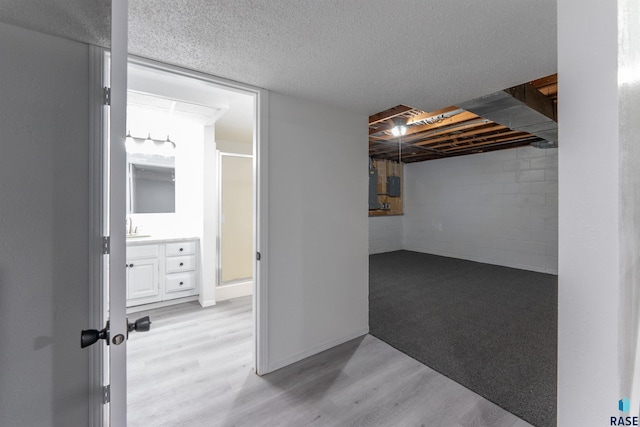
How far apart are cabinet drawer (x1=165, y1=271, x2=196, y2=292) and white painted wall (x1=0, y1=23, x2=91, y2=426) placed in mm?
2296

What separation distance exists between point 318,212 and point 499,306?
2846 millimetres

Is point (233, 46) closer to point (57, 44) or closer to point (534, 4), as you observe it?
point (57, 44)

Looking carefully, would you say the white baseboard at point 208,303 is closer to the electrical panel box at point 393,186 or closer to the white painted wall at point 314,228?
the white painted wall at point 314,228

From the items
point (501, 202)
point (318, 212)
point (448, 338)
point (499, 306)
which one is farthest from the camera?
point (501, 202)

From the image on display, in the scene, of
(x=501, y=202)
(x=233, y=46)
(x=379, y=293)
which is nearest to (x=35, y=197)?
(x=233, y=46)

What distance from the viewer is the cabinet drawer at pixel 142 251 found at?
3053 mm

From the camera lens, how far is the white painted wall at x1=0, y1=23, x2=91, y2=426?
97 cm

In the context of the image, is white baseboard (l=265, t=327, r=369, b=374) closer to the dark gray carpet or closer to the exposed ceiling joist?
the dark gray carpet

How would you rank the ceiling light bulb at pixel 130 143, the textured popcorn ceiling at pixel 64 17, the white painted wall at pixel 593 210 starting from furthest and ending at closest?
1. the ceiling light bulb at pixel 130 143
2. the textured popcorn ceiling at pixel 64 17
3. the white painted wall at pixel 593 210

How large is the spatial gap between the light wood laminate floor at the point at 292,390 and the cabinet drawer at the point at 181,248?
105cm

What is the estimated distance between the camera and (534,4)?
3.87 feet

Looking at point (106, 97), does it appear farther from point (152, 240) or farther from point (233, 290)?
point (233, 290)

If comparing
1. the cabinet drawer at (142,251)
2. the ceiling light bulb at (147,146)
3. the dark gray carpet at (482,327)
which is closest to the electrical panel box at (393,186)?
the dark gray carpet at (482,327)

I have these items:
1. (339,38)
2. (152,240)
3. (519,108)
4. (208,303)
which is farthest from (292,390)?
(519,108)
